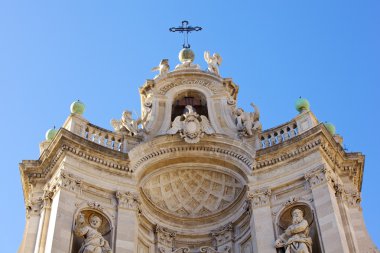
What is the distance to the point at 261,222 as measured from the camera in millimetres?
17281

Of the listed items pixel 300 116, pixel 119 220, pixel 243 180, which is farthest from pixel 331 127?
pixel 119 220

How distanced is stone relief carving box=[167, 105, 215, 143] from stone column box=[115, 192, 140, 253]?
215 centimetres

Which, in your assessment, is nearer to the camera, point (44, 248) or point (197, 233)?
point (44, 248)

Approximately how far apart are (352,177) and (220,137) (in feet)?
11.4

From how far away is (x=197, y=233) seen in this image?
62.0 ft

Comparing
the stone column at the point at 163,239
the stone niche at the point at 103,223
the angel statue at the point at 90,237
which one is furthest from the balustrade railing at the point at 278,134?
the angel statue at the point at 90,237

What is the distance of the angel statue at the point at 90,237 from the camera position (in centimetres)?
1634

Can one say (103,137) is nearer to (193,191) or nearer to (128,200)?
(128,200)

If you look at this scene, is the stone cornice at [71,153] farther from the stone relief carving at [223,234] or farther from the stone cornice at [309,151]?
the stone cornice at [309,151]

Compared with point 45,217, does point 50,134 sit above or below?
above

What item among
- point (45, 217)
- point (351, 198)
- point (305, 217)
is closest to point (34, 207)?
point (45, 217)

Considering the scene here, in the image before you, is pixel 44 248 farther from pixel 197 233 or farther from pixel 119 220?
pixel 197 233

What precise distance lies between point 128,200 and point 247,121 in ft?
13.5

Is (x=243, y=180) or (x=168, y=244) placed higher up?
(x=243, y=180)
